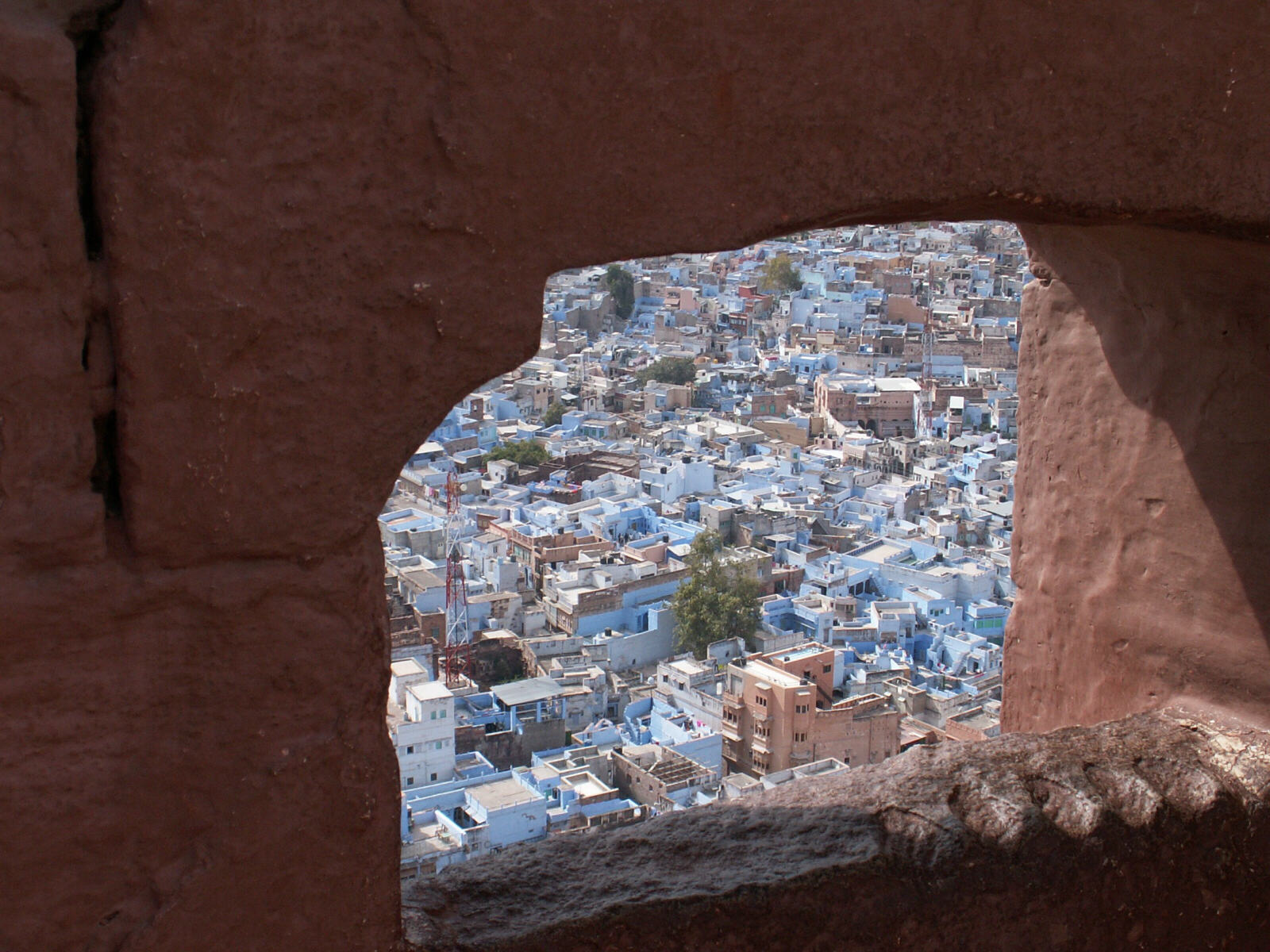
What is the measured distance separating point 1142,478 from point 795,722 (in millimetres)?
12058

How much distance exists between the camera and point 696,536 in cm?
1941

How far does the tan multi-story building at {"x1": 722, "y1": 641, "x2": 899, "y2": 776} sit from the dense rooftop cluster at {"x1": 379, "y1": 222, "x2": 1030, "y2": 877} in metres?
0.03

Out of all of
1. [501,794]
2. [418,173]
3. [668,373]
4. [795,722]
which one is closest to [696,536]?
[795,722]

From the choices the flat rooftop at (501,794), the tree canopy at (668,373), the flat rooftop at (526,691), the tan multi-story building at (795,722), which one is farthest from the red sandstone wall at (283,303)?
the tree canopy at (668,373)

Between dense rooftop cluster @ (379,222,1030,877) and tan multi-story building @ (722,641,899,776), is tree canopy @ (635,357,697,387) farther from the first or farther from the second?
tan multi-story building @ (722,641,899,776)

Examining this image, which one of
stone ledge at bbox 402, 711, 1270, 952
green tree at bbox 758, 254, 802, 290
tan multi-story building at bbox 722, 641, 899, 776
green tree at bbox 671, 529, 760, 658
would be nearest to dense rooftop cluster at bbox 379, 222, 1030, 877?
tan multi-story building at bbox 722, 641, 899, 776

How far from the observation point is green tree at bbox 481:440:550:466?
2444cm

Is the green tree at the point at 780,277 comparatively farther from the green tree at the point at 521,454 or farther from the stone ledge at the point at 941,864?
the stone ledge at the point at 941,864

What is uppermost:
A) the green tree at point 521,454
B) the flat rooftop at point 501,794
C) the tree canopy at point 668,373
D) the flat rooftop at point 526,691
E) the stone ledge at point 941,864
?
the stone ledge at point 941,864

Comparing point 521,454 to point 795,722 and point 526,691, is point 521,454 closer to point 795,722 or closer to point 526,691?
point 526,691

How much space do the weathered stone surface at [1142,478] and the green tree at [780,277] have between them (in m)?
A: 36.7

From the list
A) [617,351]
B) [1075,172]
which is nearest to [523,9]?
[1075,172]

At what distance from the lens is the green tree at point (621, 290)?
36.6 meters

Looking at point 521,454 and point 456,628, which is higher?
point 521,454
